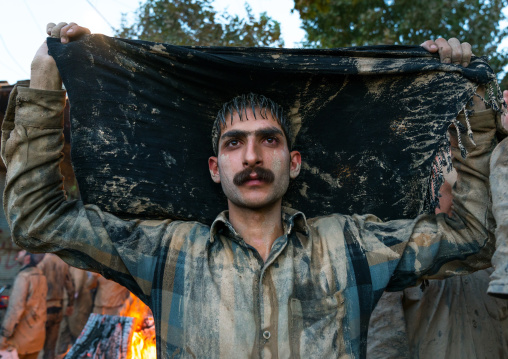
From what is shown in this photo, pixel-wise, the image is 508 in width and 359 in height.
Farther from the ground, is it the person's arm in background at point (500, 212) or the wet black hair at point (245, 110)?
the wet black hair at point (245, 110)

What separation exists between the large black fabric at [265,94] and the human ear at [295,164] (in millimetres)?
84

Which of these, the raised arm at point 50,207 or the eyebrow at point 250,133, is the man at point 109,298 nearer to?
the raised arm at point 50,207

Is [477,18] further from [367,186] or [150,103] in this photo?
[150,103]

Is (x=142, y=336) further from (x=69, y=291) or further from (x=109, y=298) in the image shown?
(x=69, y=291)

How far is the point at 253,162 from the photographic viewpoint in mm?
2406

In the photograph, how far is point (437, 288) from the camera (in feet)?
10.1

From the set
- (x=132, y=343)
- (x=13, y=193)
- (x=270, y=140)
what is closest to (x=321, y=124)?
(x=270, y=140)

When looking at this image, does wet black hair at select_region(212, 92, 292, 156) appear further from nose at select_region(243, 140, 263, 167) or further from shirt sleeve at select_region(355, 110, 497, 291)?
shirt sleeve at select_region(355, 110, 497, 291)

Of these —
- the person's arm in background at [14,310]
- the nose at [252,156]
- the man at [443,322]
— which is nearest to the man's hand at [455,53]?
the man at [443,322]

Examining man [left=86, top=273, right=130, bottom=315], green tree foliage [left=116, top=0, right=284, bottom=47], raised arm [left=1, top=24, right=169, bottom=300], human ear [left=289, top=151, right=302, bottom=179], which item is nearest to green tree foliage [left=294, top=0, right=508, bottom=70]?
green tree foliage [left=116, top=0, right=284, bottom=47]

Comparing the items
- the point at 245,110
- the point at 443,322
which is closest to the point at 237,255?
the point at 245,110

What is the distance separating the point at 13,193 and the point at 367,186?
6.14 ft

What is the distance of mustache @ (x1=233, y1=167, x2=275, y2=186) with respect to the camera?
241 cm

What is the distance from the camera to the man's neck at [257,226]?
248 centimetres
